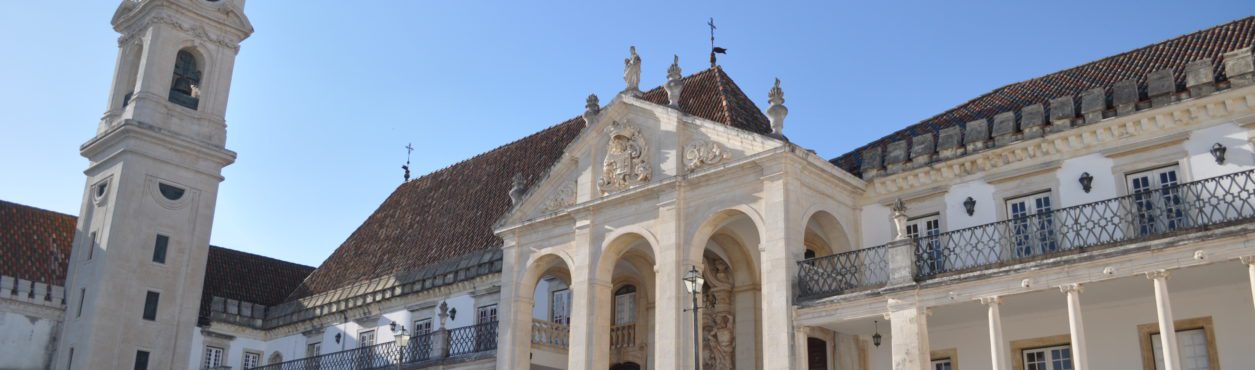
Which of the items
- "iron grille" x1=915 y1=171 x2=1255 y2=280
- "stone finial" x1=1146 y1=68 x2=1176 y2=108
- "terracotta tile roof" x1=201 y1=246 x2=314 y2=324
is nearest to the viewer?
"iron grille" x1=915 y1=171 x2=1255 y2=280

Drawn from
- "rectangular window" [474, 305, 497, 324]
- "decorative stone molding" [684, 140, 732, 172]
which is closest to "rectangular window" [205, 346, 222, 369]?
"rectangular window" [474, 305, 497, 324]

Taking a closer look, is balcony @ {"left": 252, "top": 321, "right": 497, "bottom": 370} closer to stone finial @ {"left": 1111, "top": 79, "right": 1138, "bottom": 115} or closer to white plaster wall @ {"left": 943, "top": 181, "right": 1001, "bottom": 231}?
white plaster wall @ {"left": 943, "top": 181, "right": 1001, "bottom": 231}

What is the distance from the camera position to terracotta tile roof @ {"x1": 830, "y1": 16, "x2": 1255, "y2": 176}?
62.8ft

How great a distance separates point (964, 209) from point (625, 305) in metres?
8.55

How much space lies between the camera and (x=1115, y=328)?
58.3ft

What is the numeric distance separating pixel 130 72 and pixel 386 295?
12.1m

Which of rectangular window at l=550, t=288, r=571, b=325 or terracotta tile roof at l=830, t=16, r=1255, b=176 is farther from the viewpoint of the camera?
rectangular window at l=550, t=288, r=571, b=325

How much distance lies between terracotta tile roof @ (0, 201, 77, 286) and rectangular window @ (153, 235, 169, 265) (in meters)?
4.27

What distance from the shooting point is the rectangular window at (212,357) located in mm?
33750

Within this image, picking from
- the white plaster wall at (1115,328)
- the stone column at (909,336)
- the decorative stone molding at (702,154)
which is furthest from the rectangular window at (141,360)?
the stone column at (909,336)

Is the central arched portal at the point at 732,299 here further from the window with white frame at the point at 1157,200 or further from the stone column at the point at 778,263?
the window with white frame at the point at 1157,200

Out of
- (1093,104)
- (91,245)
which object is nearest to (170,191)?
(91,245)

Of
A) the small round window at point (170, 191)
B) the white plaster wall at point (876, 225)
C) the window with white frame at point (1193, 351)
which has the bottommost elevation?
the window with white frame at point (1193, 351)

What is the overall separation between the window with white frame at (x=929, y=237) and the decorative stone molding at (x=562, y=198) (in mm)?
7041
